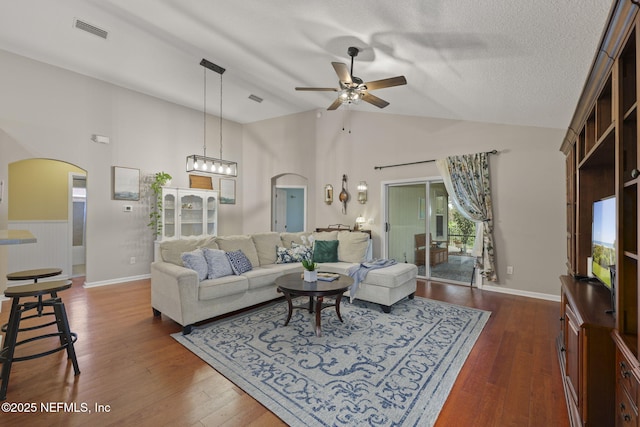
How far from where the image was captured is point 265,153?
7.29 meters

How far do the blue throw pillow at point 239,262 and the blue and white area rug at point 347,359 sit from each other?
546 mm

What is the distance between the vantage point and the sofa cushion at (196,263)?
3296mm

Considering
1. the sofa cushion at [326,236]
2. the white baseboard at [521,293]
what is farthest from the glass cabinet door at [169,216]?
the white baseboard at [521,293]

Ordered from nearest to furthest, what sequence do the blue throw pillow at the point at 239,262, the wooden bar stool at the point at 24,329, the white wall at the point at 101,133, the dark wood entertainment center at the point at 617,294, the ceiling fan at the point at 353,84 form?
1. the dark wood entertainment center at the point at 617,294
2. the wooden bar stool at the point at 24,329
3. the ceiling fan at the point at 353,84
4. the blue throw pillow at the point at 239,262
5. the white wall at the point at 101,133

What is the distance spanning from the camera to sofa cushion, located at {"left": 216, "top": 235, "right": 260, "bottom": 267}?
13.2 feet

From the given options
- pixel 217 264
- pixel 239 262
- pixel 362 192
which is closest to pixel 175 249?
pixel 217 264

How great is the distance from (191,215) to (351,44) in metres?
4.84

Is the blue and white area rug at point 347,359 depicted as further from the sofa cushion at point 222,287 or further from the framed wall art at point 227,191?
the framed wall art at point 227,191

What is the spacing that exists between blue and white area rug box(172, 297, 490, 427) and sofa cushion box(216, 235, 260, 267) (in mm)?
826

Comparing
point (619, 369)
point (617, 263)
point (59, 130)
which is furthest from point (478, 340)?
point (59, 130)

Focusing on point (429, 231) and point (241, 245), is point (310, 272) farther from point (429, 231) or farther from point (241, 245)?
point (429, 231)

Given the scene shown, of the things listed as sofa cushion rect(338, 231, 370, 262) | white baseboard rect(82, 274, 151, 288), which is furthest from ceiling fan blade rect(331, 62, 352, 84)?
white baseboard rect(82, 274, 151, 288)

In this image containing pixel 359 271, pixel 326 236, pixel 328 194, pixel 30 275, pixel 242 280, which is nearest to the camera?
pixel 30 275

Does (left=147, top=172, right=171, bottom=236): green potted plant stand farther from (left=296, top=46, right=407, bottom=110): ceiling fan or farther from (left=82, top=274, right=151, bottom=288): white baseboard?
(left=296, top=46, right=407, bottom=110): ceiling fan
